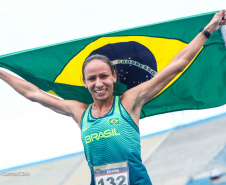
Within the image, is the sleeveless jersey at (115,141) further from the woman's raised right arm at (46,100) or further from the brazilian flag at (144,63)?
the brazilian flag at (144,63)

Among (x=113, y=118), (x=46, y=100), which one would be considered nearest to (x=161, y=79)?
(x=113, y=118)

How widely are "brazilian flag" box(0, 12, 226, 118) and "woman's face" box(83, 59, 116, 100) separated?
0.81 metres

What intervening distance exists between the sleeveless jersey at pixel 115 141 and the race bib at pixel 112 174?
0.04 metres

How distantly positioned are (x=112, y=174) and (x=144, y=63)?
158 cm

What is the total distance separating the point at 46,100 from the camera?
4.11m

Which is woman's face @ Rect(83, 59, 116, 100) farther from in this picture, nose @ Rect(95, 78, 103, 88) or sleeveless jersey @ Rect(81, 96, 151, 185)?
sleeveless jersey @ Rect(81, 96, 151, 185)

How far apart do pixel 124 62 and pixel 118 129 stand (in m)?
1.24

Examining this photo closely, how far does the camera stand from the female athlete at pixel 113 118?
3.59m

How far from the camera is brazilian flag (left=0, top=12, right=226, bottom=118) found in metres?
4.64

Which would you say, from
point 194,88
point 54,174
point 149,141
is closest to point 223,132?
point 149,141

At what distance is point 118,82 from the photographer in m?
4.65

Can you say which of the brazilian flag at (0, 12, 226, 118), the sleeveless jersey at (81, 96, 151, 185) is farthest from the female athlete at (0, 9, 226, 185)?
the brazilian flag at (0, 12, 226, 118)

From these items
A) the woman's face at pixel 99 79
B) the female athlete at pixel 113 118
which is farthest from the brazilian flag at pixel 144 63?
the woman's face at pixel 99 79

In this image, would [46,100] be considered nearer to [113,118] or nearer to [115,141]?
[113,118]
